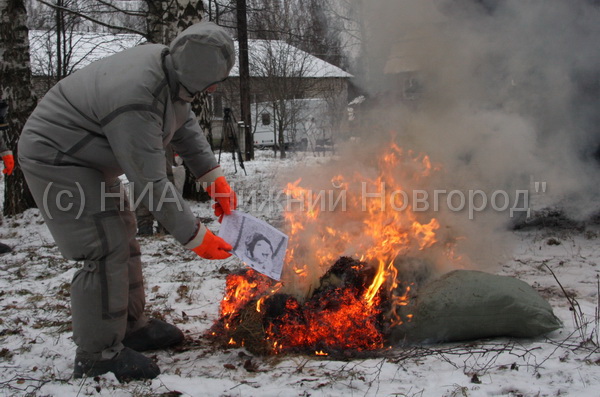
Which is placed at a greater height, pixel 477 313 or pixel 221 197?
pixel 221 197

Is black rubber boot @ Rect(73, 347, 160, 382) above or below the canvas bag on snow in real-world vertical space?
below

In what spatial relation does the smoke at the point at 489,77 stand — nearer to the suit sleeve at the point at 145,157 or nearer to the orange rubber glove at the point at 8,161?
the suit sleeve at the point at 145,157

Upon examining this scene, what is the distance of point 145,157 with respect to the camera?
2.41 m

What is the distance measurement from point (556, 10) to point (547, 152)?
151cm

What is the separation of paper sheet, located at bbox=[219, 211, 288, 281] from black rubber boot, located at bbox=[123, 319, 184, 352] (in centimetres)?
76

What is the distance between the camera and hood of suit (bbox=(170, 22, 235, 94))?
2.43 metres

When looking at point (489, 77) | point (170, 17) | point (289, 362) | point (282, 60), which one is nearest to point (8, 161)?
point (170, 17)

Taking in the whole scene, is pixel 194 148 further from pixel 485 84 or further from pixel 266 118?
pixel 266 118

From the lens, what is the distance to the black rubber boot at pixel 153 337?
10.1 ft

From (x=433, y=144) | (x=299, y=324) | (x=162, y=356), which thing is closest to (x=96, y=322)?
(x=162, y=356)

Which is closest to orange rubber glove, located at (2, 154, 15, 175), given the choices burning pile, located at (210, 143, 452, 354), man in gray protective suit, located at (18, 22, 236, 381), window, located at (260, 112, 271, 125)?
burning pile, located at (210, 143, 452, 354)

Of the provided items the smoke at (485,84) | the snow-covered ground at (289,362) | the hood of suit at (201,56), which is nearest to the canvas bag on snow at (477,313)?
the snow-covered ground at (289,362)

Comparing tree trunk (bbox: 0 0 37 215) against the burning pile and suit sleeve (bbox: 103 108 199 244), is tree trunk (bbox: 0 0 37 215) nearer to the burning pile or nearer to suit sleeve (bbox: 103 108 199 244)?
the burning pile

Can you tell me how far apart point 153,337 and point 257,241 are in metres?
0.92
